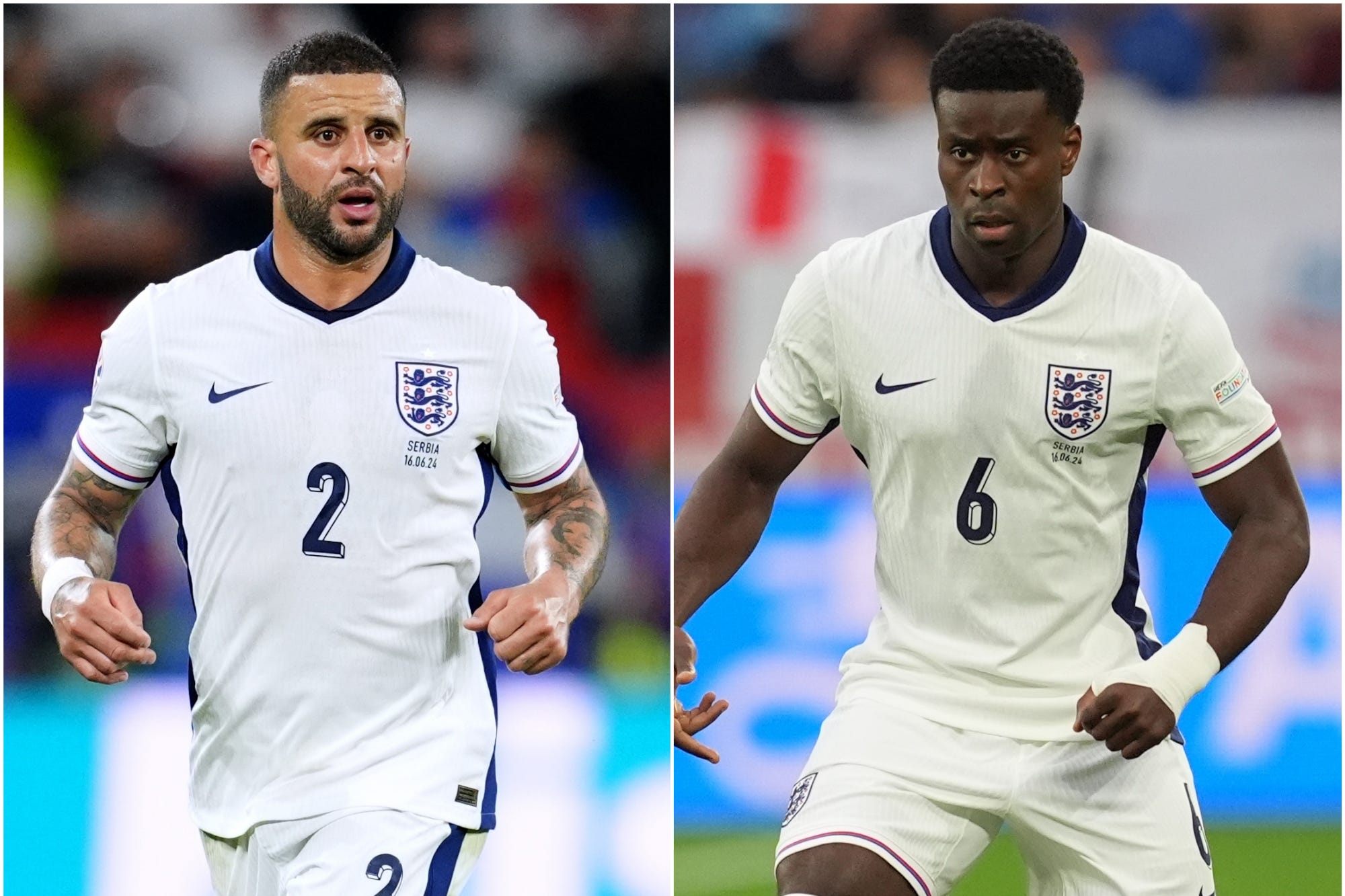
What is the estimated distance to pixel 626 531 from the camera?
6.17 meters

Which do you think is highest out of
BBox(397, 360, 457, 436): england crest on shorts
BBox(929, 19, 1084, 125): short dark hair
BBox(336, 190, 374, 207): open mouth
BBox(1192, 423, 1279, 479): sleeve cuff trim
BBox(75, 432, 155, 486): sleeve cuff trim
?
BBox(929, 19, 1084, 125): short dark hair

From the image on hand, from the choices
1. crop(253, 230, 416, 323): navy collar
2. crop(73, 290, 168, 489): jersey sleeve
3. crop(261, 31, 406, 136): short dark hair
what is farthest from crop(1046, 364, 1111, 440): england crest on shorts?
crop(73, 290, 168, 489): jersey sleeve

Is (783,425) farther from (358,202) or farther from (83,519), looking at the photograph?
(83,519)

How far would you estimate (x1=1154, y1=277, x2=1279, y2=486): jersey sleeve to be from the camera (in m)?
3.00

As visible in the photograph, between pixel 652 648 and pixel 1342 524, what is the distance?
226 centimetres

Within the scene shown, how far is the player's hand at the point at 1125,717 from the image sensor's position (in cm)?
273

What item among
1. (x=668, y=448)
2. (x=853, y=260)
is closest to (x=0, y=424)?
(x=668, y=448)

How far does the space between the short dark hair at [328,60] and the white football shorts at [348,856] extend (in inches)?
51.3

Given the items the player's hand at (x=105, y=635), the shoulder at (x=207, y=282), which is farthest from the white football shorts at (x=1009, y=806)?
the shoulder at (x=207, y=282)

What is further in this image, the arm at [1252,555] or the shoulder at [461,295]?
Result: the shoulder at [461,295]

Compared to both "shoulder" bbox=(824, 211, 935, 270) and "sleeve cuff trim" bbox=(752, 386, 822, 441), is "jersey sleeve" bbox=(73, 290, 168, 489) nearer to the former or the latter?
"sleeve cuff trim" bbox=(752, 386, 822, 441)

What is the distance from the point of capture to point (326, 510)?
3.01m

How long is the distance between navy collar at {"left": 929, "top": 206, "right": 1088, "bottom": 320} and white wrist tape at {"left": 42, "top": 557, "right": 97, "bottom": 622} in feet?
5.16

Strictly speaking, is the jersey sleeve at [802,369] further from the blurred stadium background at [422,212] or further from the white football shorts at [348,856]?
the blurred stadium background at [422,212]
